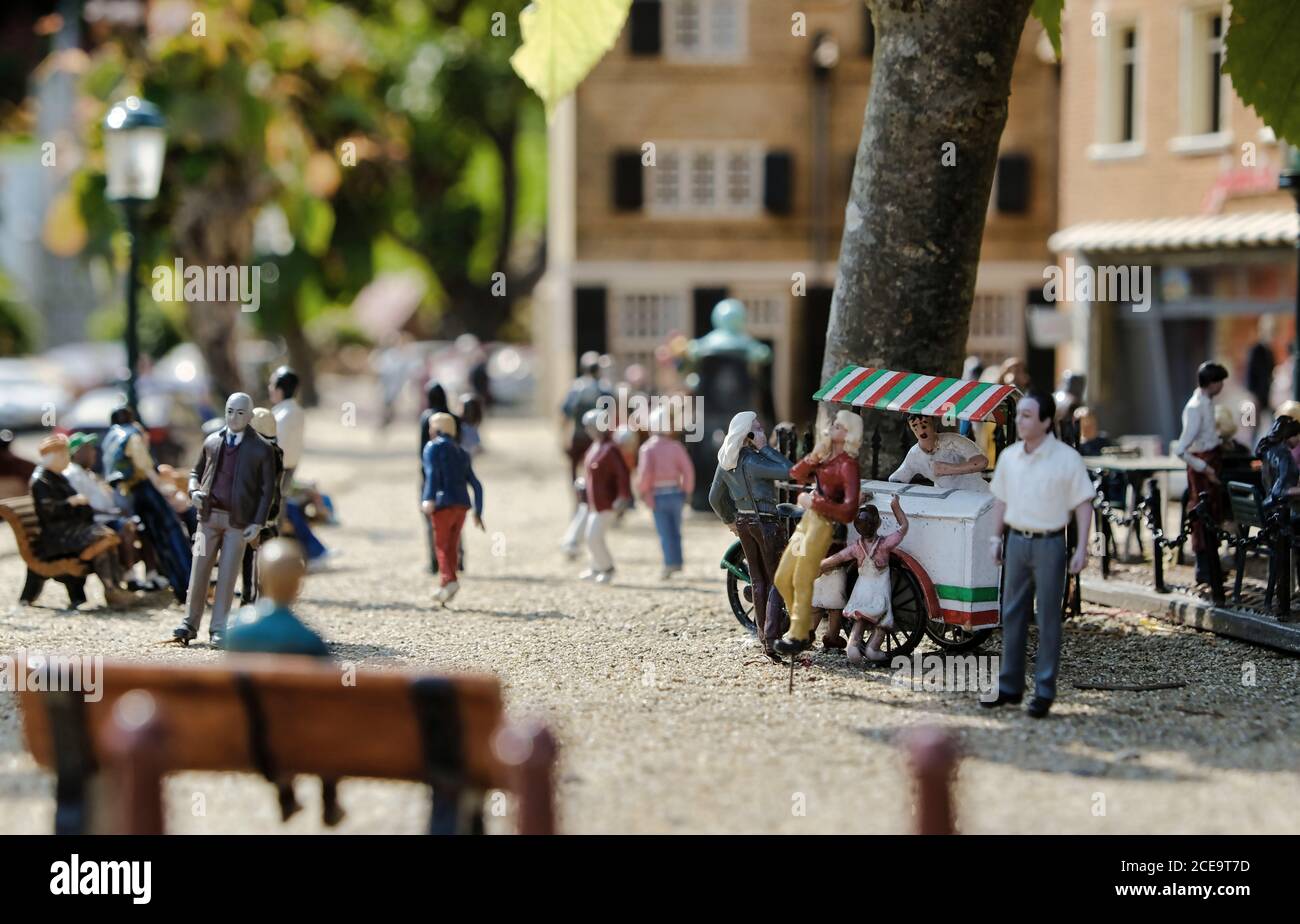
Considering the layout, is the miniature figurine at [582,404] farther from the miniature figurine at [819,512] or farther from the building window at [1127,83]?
the building window at [1127,83]

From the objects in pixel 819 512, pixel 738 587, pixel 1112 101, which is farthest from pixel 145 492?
pixel 1112 101

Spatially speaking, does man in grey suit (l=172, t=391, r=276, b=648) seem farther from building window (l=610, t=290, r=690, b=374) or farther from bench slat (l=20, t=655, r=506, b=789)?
building window (l=610, t=290, r=690, b=374)

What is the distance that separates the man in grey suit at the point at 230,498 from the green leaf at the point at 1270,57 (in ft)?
21.3

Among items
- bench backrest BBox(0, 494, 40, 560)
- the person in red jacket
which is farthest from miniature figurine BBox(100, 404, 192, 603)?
the person in red jacket

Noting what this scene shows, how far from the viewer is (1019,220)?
3797 cm

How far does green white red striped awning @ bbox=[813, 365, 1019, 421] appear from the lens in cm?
1202

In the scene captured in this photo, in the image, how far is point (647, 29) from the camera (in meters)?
36.4

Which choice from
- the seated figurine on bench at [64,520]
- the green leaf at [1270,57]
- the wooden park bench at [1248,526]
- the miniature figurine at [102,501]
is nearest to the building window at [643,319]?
the miniature figurine at [102,501]

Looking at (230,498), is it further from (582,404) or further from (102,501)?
(582,404)

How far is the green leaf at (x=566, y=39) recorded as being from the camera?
1104 cm

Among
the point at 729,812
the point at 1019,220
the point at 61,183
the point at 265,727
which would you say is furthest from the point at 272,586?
the point at 1019,220

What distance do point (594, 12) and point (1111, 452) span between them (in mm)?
8281

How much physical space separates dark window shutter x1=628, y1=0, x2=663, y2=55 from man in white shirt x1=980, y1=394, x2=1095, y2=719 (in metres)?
26.9

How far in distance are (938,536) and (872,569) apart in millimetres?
440
